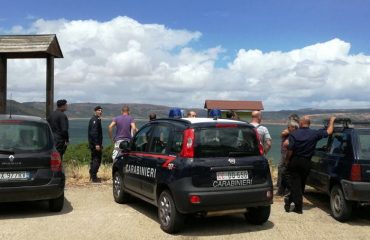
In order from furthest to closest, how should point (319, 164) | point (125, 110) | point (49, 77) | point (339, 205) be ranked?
point (49, 77)
point (125, 110)
point (319, 164)
point (339, 205)

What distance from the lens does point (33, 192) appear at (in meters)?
8.25

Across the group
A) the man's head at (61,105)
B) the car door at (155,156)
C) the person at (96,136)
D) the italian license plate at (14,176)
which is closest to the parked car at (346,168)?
the car door at (155,156)

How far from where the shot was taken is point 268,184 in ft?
25.0

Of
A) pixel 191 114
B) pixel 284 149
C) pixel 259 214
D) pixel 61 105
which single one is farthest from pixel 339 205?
pixel 61 105

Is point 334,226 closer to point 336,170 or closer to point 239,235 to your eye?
point 336,170

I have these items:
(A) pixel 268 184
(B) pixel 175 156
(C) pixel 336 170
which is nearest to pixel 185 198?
(B) pixel 175 156

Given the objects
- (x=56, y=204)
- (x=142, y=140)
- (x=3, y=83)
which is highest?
(x=3, y=83)

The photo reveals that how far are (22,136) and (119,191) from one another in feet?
7.26

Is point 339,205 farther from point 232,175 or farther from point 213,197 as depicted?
point 213,197

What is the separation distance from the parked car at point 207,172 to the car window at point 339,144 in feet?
5.29

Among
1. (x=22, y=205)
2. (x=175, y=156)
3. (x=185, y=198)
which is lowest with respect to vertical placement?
(x=22, y=205)

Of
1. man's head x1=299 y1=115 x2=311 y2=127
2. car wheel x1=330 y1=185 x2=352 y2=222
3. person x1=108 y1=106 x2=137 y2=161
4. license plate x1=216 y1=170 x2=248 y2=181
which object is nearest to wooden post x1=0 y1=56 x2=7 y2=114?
person x1=108 y1=106 x2=137 y2=161

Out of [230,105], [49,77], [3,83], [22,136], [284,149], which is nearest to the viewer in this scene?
[22,136]

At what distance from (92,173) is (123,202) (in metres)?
2.85
